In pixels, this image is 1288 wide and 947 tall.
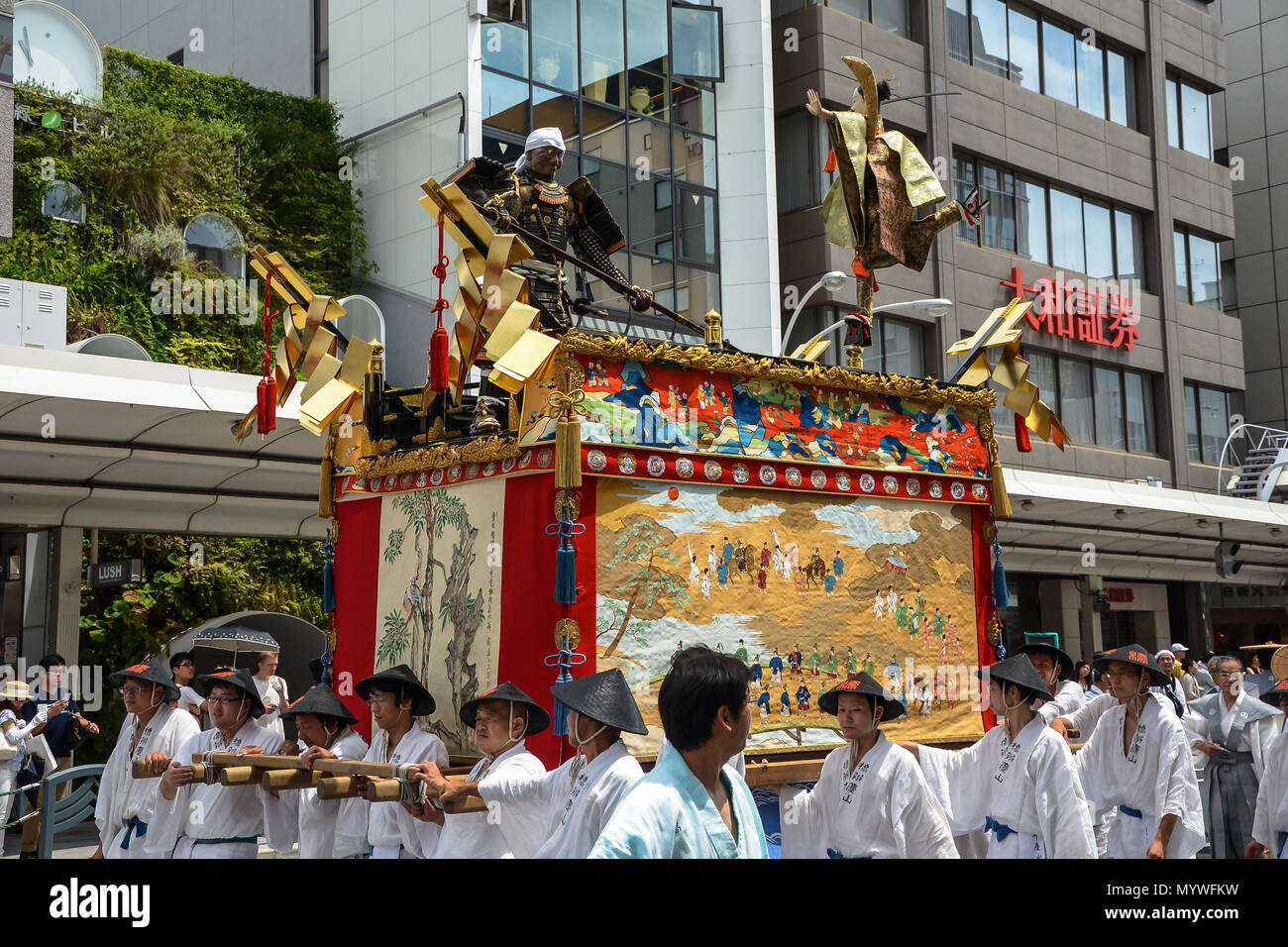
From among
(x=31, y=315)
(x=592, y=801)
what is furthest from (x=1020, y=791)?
(x=31, y=315)

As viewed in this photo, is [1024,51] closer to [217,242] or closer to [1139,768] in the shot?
[217,242]

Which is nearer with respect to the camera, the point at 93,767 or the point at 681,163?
the point at 93,767

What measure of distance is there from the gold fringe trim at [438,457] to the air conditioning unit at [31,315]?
9715 millimetres

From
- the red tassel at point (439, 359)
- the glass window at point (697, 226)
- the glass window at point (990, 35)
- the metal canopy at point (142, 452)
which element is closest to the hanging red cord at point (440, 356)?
the red tassel at point (439, 359)

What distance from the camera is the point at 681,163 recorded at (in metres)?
24.2

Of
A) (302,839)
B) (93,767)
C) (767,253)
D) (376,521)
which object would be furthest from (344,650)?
(767,253)

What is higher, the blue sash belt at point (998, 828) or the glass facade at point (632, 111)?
the glass facade at point (632, 111)

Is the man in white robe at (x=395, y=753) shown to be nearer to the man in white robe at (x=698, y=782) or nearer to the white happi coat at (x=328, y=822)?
the white happi coat at (x=328, y=822)

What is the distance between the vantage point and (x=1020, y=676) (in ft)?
20.9

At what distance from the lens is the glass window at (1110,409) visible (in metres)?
29.7

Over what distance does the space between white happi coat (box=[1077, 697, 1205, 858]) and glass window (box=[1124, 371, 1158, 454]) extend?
24221 millimetres

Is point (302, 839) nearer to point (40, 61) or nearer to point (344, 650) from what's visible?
point (344, 650)

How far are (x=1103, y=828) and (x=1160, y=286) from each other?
86.5ft

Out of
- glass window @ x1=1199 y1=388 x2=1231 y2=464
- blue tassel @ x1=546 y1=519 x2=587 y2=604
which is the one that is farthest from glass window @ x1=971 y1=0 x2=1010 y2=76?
blue tassel @ x1=546 y1=519 x2=587 y2=604
